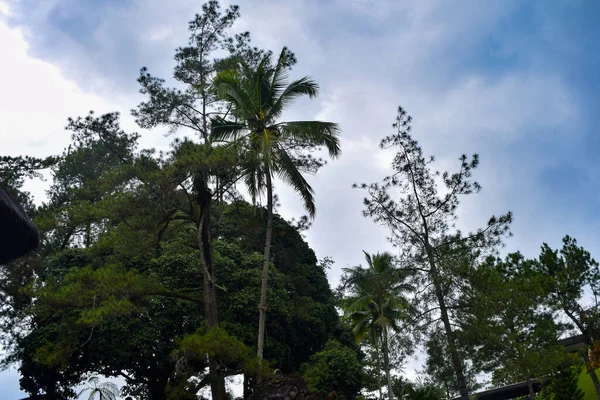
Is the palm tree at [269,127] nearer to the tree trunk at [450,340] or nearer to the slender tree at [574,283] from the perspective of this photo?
the tree trunk at [450,340]

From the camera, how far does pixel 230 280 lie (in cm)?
1880

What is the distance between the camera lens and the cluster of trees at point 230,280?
45.2 feet

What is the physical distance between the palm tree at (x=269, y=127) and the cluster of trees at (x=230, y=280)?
0.16 ft

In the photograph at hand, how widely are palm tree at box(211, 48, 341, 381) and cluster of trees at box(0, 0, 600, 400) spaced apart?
0.16 feet

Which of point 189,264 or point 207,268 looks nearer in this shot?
point 207,268

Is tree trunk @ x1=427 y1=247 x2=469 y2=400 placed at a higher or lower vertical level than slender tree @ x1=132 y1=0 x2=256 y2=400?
lower

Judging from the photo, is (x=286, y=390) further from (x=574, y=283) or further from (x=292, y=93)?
(x=574, y=283)

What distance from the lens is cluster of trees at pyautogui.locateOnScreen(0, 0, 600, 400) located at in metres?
13.8

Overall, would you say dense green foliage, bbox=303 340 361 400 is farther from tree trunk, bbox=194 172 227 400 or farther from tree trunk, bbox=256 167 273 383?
tree trunk, bbox=194 172 227 400

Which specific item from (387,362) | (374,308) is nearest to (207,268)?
(387,362)

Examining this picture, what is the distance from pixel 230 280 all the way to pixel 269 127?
233 inches

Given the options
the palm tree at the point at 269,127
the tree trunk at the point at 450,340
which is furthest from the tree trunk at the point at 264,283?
the tree trunk at the point at 450,340

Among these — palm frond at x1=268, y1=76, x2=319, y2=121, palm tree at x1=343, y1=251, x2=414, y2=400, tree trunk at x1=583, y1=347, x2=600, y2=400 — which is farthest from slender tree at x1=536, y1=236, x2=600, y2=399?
palm frond at x1=268, y1=76, x2=319, y2=121

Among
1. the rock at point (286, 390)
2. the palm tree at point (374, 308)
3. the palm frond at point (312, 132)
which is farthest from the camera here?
the palm tree at point (374, 308)
